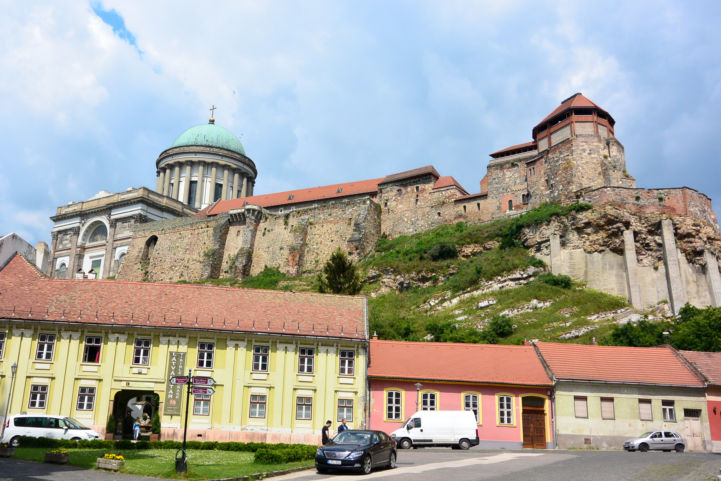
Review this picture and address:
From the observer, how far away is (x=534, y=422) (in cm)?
3269

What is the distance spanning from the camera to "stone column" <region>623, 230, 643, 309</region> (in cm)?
5224

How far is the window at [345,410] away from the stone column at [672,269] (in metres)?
31.5

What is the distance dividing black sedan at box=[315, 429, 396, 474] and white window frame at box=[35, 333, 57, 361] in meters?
17.5

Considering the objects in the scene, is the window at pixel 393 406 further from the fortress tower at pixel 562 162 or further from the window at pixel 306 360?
the fortress tower at pixel 562 162

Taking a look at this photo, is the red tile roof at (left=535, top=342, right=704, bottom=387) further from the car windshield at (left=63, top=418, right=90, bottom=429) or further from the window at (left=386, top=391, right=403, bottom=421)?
the car windshield at (left=63, top=418, right=90, bottom=429)

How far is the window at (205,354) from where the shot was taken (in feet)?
103

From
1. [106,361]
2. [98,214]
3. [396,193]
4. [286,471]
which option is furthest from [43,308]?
[98,214]

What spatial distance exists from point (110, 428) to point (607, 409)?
24.8m

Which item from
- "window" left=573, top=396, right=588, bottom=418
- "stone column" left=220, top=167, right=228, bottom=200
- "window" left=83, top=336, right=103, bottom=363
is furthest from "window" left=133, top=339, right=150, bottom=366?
"stone column" left=220, top=167, right=228, bottom=200

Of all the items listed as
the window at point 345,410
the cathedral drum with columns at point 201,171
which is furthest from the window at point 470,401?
the cathedral drum with columns at point 201,171

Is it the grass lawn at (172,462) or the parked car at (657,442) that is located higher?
the parked car at (657,442)

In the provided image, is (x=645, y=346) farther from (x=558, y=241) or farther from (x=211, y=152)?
(x=211, y=152)

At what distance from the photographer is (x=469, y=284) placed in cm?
5531

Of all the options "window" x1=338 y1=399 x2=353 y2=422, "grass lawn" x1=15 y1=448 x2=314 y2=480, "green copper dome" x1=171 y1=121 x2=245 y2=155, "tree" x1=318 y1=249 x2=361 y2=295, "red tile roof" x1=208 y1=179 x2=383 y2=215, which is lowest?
"grass lawn" x1=15 y1=448 x2=314 y2=480
